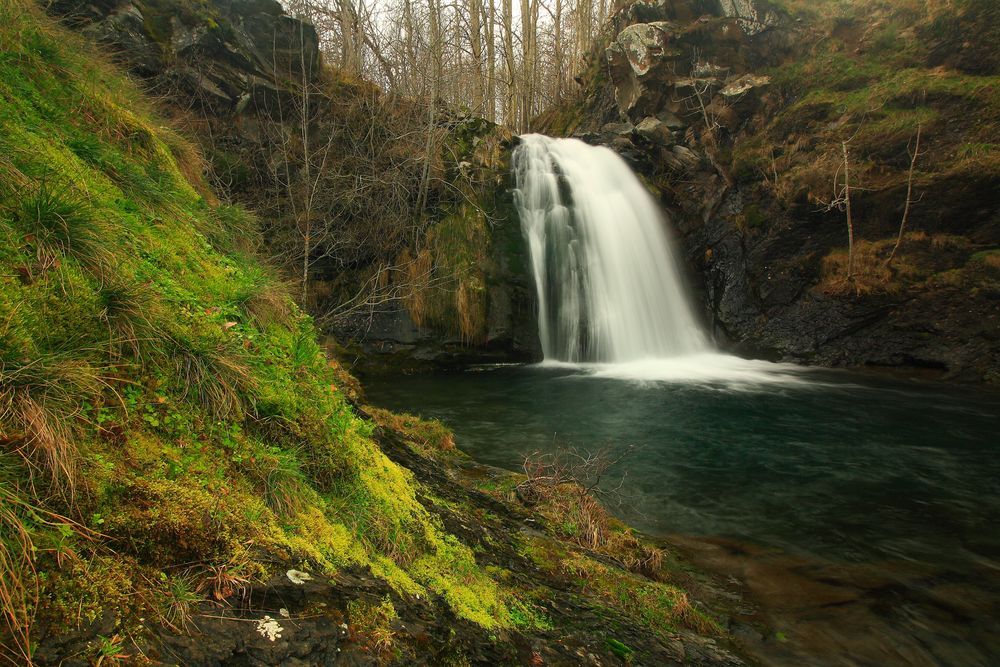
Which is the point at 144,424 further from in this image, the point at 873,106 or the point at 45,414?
the point at 873,106

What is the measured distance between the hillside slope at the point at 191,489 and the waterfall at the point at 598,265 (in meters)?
11.6

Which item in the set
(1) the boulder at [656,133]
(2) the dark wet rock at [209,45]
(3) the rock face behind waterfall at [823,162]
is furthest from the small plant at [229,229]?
(1) the boulder at [656,133]

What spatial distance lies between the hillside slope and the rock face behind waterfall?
1288cm

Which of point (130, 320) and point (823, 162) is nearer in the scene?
point (130, 320)

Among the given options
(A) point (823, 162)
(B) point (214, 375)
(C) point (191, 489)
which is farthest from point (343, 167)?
(C) point (191, 489)

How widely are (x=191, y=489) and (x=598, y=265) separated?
14.7 meters

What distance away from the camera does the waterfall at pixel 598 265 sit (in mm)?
15188

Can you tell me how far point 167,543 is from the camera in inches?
64.3

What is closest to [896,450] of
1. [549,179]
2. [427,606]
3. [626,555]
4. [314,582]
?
[626,555]

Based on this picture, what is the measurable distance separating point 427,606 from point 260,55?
49.7ft

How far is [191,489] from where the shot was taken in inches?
71.8

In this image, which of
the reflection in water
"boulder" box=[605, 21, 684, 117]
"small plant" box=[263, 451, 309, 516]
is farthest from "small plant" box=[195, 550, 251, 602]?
Answer: "boulder" box=[605, 21, 684, 117]

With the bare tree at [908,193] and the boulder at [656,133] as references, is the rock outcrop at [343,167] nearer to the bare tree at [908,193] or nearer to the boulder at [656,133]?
the boulder at [656,133]

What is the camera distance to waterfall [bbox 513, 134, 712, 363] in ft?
49.8
